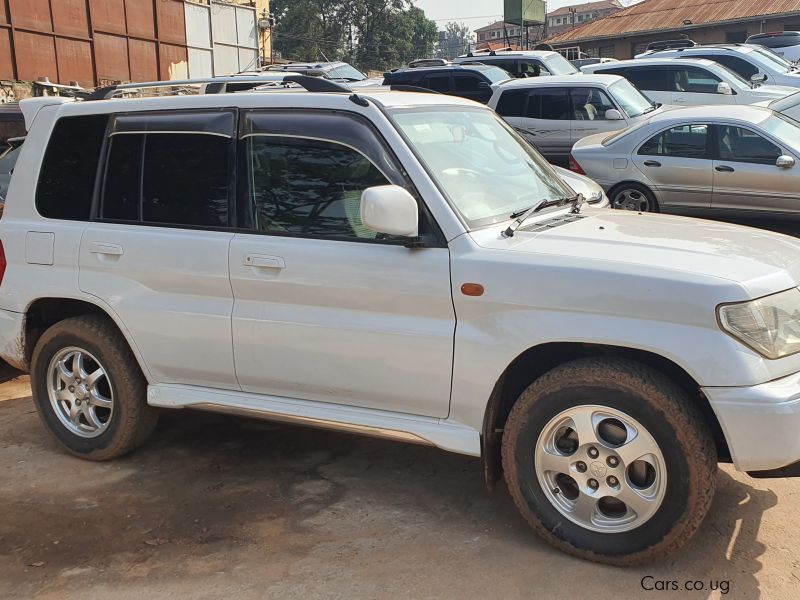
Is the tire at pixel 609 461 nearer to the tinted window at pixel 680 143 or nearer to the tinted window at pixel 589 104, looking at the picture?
the tinted window at pixel 680 143

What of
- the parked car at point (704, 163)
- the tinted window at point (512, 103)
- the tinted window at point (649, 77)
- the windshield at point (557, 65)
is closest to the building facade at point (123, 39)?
the windshield at point (557, 65)

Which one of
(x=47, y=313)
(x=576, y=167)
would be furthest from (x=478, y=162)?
(x=576, y=167)

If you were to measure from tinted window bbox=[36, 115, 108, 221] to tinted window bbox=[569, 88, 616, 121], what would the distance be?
392 inches

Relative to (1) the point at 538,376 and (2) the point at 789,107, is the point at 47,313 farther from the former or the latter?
(2) the point at 789,107

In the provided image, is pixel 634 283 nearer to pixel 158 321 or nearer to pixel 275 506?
pixel 275 506

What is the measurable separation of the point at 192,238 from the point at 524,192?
5.44 feet

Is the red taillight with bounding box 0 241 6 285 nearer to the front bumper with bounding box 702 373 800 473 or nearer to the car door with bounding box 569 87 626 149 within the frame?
the front bumper with bounding box 702 373 800 473

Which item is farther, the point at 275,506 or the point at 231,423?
the point at 231,423

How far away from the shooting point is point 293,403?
13.1ft

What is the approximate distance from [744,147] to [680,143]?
0.79 m

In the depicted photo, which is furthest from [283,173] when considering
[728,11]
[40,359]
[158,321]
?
[728,11]

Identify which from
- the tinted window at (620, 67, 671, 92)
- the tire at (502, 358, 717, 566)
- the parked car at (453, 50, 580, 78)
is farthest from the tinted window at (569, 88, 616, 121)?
the tire at (502, 358, 717, 566)

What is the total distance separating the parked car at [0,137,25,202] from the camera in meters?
7.85

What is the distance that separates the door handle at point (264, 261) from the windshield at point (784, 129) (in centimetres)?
753
